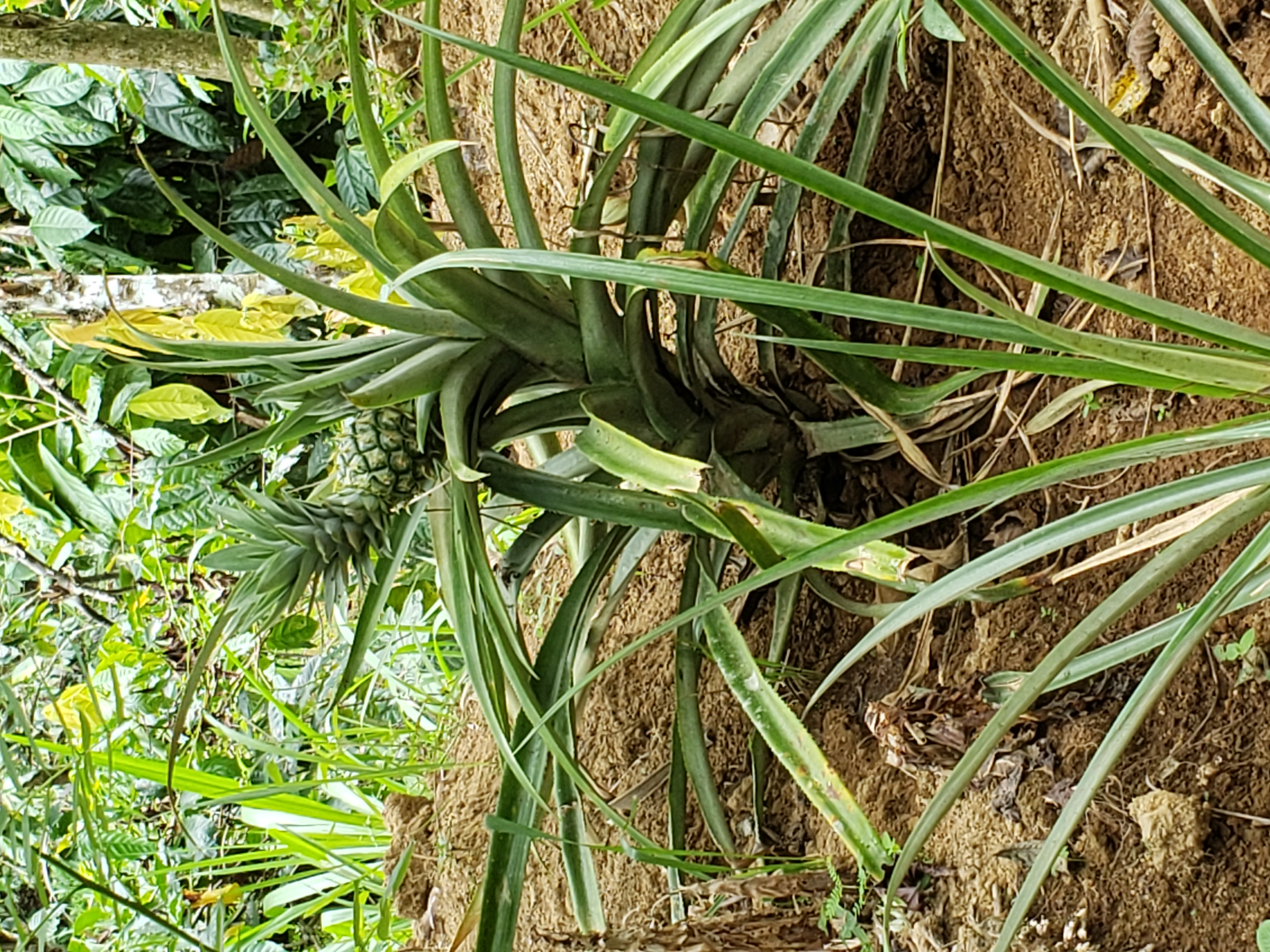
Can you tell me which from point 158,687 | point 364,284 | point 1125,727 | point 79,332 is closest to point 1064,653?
point 1125,727

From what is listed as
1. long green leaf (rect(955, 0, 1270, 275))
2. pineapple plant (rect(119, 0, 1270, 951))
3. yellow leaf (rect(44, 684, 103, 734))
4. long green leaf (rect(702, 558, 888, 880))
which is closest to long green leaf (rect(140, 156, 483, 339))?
pineapple plant (rect(119, 0, 1270, 951))

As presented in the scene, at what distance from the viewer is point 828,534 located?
592mm

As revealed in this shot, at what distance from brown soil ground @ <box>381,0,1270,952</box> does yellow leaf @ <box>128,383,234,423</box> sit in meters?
0.98

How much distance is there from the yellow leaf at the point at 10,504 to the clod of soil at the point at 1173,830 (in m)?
1.96

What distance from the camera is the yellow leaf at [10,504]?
1.92 metres

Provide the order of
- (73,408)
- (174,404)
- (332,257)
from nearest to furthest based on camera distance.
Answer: (332,257), (174,404), (73,408)

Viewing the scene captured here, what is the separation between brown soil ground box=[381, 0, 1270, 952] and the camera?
0.63 metres

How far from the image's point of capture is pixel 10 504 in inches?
75.9

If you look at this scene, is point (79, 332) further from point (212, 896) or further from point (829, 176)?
point (829, 176)

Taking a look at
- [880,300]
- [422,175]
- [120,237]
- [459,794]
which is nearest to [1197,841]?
[880,300]

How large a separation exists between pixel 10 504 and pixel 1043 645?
74.2 inches

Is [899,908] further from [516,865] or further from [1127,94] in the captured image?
[1127,94]

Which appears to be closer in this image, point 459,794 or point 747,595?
point 747,595

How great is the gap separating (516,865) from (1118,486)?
0.50 metres
